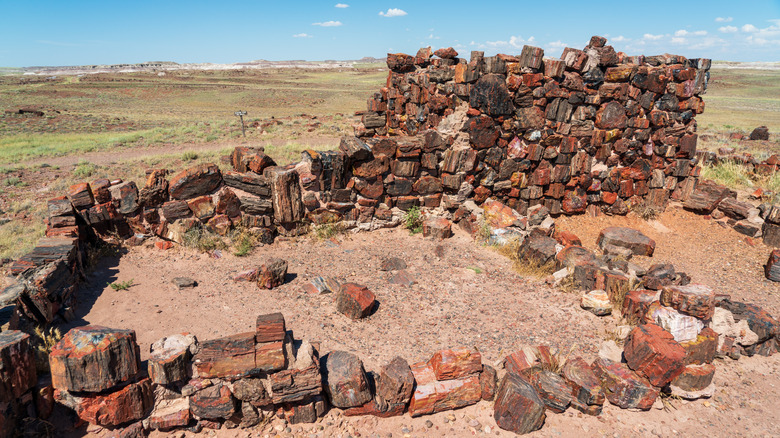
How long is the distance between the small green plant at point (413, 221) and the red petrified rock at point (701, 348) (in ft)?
15.2

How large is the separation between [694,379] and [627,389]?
0.82m

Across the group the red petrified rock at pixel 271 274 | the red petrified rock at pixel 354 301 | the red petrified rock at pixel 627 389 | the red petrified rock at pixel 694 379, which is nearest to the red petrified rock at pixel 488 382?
the red petrified rock at pixel 627 389

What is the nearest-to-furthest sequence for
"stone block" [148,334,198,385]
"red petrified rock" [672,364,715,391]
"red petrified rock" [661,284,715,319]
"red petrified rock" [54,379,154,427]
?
"red petrified rock" [54,379,154,427] < "stone block" [148,334,198,385] < "red petrified rock" [672,364,715,391] < "red petrified rock" [661,284,715,319]

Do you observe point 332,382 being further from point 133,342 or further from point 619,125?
point 619,125

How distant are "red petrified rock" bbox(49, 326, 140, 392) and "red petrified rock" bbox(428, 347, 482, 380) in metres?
2.83

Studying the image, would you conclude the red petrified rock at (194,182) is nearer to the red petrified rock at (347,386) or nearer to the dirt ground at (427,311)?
the dirt ground at (427,311)

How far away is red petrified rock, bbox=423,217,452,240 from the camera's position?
25.3 feet

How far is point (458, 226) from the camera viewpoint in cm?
829

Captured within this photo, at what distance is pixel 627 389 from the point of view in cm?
399

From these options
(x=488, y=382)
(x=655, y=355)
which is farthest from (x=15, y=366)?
(x=655, y=355)

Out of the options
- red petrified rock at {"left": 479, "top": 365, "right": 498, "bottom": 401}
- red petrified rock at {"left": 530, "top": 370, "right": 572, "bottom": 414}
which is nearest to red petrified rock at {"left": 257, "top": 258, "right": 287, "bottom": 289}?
red petrified rock at {"left": 479, "top": 365, "right": 498, "bottom": 401}

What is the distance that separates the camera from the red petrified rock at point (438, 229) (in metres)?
7.70

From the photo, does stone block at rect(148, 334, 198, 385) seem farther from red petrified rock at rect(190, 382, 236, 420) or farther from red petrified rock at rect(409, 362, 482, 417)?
red petrified rock at rect(409, 362, 482, 417)

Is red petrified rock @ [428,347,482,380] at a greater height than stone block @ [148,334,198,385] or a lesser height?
lesser
